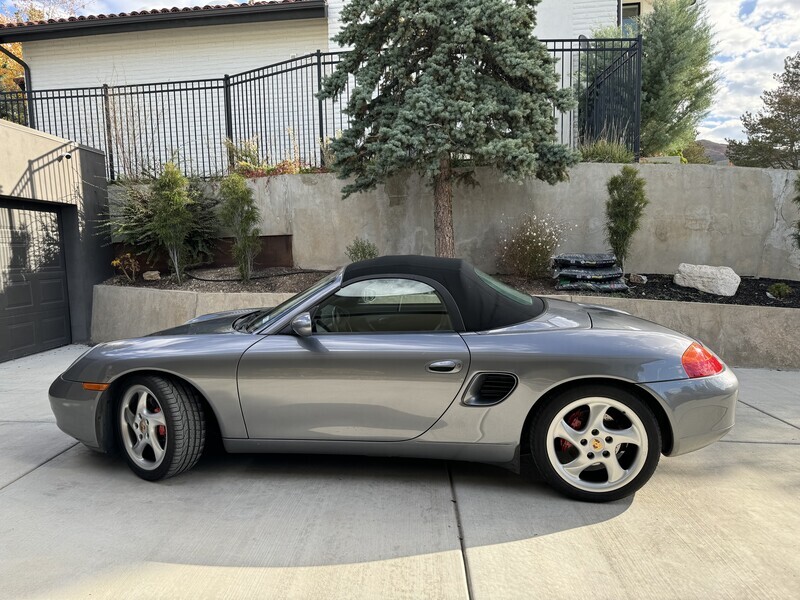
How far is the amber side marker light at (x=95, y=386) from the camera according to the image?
3.33 meters

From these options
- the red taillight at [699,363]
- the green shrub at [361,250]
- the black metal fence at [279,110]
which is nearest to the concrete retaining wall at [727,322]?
the green shrub at [361,250]

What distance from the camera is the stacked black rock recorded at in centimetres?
711

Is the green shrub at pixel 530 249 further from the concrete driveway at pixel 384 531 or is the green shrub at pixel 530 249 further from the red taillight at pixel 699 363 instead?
the red taillight at pixel 699 363

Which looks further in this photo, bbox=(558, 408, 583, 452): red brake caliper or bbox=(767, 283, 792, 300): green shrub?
bbox=(767, 283, 792, 300): green shrub

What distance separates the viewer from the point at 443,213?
7.49 meters

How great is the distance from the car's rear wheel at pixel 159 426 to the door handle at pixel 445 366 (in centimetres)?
145

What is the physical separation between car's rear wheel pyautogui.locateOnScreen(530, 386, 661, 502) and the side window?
85cm

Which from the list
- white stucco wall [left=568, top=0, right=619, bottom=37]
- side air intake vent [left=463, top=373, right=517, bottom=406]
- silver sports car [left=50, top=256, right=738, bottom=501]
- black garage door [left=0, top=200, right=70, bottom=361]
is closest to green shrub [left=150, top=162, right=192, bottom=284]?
black garage door [left=0, top=200, right=70, bottom=361]

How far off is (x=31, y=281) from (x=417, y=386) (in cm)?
688

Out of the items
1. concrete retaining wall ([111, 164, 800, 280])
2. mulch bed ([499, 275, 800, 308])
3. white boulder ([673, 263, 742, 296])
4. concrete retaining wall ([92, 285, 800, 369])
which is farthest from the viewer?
concrete retaining wall ([111, 164, 800, 280])

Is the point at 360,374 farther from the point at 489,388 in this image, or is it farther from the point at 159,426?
the point at 159,426

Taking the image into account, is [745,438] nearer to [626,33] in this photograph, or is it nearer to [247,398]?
[247,398]

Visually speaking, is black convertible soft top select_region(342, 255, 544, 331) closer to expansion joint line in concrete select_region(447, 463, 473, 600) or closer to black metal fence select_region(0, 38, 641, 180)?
expansion joint line in concrete select_region(447, 463, 473, 600)

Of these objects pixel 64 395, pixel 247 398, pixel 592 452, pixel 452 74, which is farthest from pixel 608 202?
pixel 64 395
